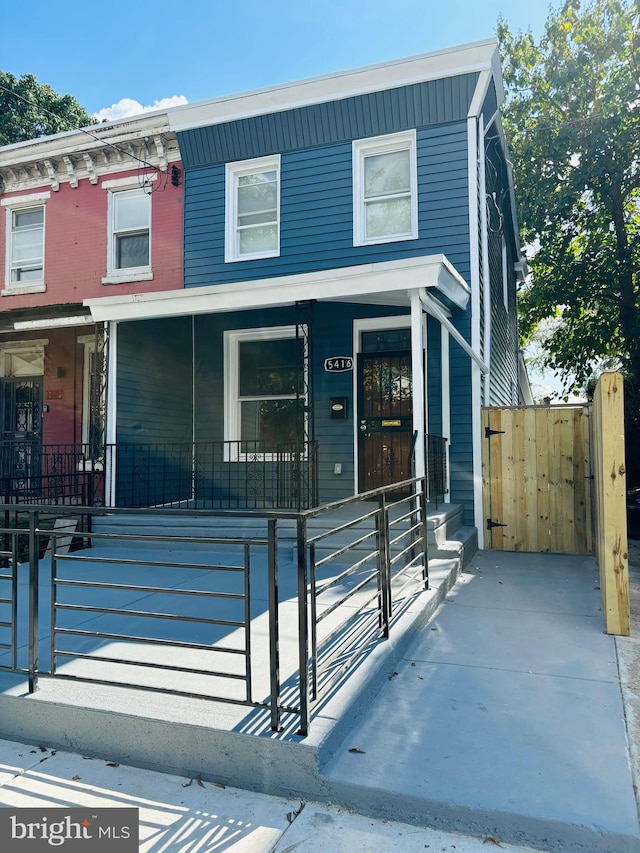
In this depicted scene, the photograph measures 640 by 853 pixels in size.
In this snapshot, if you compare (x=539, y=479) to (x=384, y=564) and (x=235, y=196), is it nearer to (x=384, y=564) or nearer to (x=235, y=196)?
(x=384, y=564)

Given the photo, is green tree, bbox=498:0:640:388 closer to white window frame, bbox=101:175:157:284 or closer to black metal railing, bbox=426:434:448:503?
black metal railing, bbox=426:434:448:503

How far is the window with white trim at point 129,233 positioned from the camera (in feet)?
31.6

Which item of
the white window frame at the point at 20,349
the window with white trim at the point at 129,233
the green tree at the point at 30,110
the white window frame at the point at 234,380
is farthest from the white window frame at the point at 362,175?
the green tree at the point at 30,110

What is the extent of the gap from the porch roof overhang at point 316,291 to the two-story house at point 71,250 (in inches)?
83.1

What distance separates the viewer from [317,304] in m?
8.19

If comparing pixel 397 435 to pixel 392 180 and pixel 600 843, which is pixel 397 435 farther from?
pixel 600 843

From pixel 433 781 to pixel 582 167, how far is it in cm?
1330

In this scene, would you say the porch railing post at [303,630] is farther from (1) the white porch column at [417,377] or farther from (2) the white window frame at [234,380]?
(2) the white window frame at [234,380]

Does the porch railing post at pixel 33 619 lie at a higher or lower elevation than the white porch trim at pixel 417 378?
lower

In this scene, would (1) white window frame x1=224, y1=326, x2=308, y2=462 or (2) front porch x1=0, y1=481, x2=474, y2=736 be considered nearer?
(2) front porch x1=0, y1=481, x2=474, y2=736

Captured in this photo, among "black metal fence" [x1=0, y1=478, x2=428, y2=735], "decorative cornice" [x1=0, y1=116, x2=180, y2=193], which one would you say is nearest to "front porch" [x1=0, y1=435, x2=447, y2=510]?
"black metal fence" [x1=0, y1=478, x2=428, y2=735]

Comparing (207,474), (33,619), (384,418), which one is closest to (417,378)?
(384,418)

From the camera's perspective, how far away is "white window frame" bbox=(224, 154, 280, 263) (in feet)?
28.3

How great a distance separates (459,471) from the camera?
289 inches
